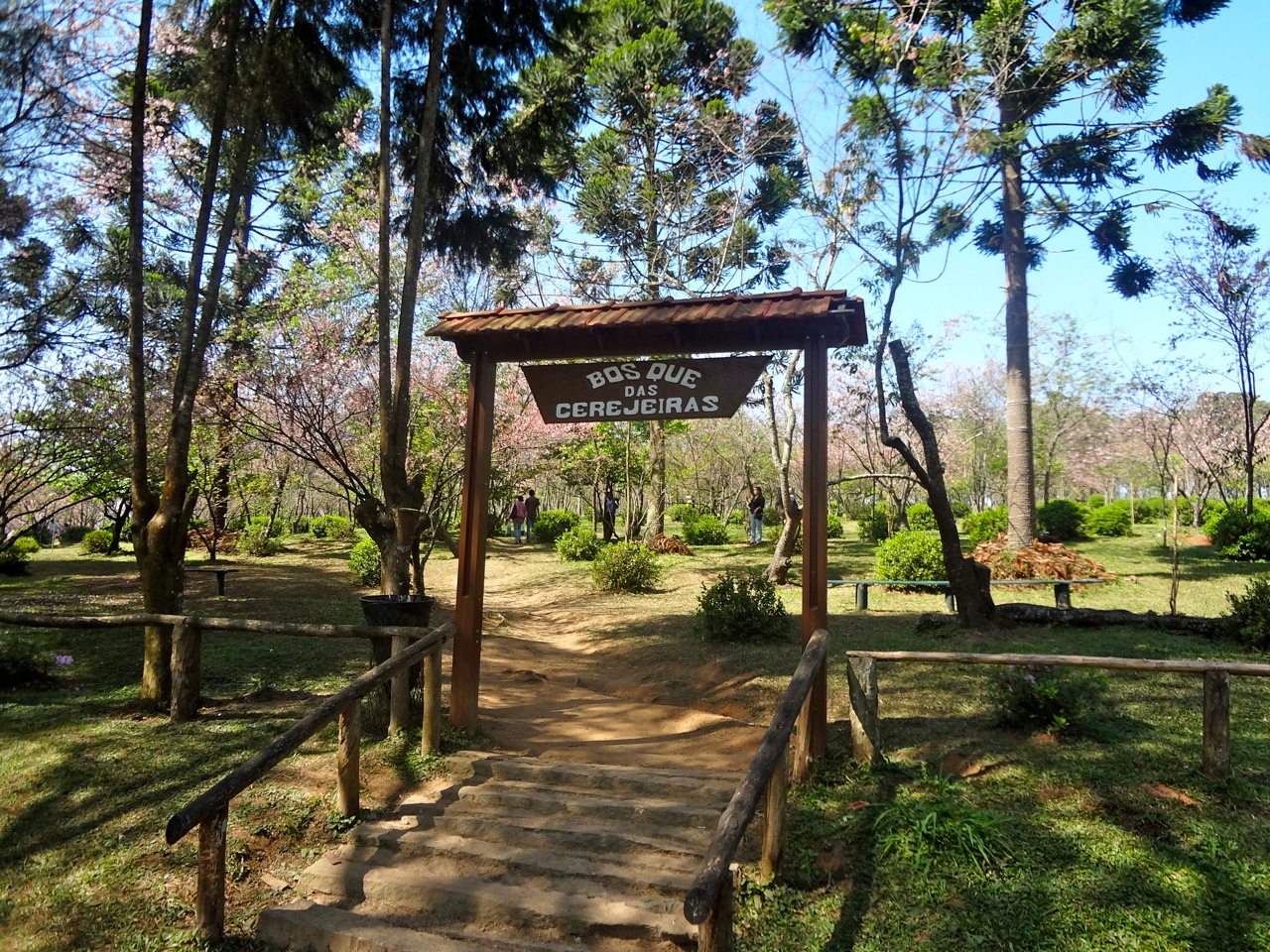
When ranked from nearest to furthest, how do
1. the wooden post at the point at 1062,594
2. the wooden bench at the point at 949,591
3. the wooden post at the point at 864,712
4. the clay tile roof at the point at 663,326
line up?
the wooden post at the point at 864,712
the clay tile roof at the point at 663,326
the wooden post at the point at 1062,594
the wooden bench at the point at 949,591

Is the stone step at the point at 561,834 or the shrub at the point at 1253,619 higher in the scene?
the shrub at the point at 1253,619

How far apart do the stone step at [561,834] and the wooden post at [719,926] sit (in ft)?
3.35

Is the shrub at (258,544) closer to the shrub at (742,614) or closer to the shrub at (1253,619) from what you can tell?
the shrub at (742,614)

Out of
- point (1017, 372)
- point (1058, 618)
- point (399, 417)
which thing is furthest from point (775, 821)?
point (1017, 372)

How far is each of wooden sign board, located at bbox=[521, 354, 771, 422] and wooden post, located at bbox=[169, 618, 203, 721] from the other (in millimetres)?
3195

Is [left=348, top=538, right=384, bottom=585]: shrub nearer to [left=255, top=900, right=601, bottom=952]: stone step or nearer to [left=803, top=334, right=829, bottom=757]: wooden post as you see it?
[left=803, top=334, right=829, bottom=757]: wooden post

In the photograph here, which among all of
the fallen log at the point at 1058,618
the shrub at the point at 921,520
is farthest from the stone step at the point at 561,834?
the shrub at the point at 921,520

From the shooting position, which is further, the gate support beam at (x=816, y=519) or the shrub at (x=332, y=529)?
the shrub at (x=332, y=529)

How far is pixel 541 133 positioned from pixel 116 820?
8559 mm

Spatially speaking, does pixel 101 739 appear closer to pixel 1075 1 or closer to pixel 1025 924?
pixel 1025 924

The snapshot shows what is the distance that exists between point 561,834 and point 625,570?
33.5 feet

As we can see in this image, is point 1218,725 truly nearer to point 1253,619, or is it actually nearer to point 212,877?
point 1253,619

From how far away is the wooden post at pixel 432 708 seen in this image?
5.22 meters

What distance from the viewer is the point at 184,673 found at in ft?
19.6
